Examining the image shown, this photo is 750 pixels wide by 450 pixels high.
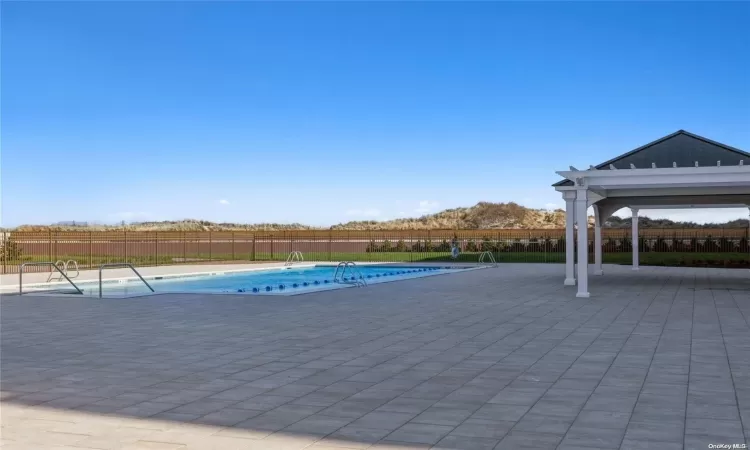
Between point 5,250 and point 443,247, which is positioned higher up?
point 5,250

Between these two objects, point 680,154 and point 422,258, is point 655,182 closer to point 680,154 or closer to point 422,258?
point 680,154

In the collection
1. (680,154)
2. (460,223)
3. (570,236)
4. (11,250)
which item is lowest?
(11,250)

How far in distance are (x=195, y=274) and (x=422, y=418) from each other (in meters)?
19.1

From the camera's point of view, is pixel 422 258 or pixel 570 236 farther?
pixel 422 258

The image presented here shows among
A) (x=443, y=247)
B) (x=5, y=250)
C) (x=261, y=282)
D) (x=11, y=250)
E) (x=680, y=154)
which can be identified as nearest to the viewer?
(x=680, y=154)

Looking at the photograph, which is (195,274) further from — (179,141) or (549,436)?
(549,436)

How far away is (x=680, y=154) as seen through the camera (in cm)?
1788

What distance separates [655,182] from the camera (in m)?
15.6

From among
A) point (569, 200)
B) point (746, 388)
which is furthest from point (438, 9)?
point (746, 388)

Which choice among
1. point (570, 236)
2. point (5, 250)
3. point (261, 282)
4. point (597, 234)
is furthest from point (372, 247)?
point (570, 236)

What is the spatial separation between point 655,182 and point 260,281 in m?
12.8

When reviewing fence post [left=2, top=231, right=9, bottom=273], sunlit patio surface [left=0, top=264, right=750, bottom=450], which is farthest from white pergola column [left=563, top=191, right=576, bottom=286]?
fence post [left=2, top=231, right=9, bottom=273]

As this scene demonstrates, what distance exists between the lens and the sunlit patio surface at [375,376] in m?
4.70

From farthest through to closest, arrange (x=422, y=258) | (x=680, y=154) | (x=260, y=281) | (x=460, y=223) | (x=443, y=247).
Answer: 1. (x=460, y=223)
2. (x=443, y=247)
3. (x=422, y=258)
4. (x=260, y=281)
5. (x=680, y=154)
